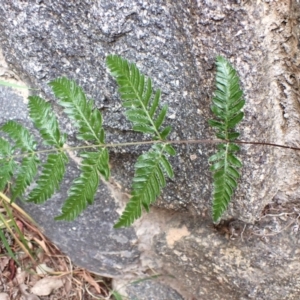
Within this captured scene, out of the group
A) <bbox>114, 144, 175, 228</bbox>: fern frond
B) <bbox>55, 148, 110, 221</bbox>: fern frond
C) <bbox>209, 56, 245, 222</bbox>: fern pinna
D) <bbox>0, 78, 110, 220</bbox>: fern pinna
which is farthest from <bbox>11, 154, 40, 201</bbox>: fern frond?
<bbox>209, 56, 245, 222</bbox>: fern pinna

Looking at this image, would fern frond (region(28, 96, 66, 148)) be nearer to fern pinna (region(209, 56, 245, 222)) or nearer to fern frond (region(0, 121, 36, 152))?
fern frond (region(0, 121, 36, 152))

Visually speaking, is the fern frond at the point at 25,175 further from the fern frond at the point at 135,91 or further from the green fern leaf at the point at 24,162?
the fern frond at the point at 135,91

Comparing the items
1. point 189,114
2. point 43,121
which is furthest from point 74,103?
point 189,114

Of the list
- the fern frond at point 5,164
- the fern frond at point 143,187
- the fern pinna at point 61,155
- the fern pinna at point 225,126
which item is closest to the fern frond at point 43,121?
the fern pinna at point 61,155

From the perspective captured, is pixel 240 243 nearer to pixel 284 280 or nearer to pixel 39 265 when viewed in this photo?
pixel 284 280

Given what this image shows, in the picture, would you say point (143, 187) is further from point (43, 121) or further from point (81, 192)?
point (43, 121)
